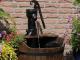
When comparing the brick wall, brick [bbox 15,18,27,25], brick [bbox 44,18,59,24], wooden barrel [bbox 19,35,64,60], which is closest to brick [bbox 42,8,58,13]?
the brick wall

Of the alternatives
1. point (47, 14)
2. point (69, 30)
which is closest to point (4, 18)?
point (47, 14)

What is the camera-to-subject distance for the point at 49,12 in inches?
195

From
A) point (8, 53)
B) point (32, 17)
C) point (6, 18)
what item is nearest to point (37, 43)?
point (32, 17)

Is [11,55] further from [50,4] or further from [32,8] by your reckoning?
[50,4]

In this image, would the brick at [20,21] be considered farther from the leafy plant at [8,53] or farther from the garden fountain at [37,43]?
the leafy plant at [8,53]

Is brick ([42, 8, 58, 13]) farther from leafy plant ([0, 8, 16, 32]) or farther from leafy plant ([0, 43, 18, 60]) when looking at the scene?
leafy plant ([0, 43, 18, 60])

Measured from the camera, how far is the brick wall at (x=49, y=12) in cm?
489

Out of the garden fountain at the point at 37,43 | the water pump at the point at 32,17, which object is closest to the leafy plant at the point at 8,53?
the garden fountain at the point at 37,43

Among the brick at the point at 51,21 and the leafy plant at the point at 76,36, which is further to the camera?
the brick at the point at 51,21

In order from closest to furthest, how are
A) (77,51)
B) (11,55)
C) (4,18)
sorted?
(11,55) → (77,51) → (4,18)

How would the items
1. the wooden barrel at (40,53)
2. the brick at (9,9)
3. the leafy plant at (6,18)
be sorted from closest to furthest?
the wooden barrel at (40,53), the leafy plant at (6,18), the brick at (9,9)

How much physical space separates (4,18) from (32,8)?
482mm

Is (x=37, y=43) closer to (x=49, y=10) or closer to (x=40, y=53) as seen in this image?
(x=40, y=53)

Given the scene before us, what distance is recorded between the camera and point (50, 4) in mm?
4934
